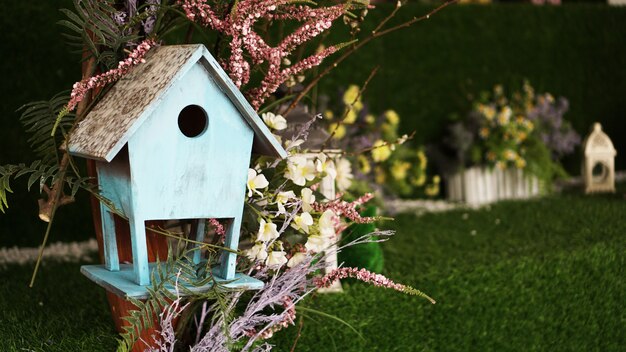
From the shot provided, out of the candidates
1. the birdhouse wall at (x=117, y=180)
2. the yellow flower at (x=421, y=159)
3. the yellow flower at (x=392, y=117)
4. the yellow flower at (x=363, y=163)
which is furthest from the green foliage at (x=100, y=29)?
the yellow flower at (x=421, y=159)

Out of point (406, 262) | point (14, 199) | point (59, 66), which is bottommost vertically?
point (406, 262)

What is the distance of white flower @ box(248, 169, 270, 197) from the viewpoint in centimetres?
254

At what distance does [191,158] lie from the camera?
2379 millimetres

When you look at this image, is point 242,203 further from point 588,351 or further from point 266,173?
point 588,351

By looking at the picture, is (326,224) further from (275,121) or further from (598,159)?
(598,159)

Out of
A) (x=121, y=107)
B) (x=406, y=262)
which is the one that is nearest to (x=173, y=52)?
Answer: (x=121, y=107)

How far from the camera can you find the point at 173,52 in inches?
93.6

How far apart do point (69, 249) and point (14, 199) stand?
391mm

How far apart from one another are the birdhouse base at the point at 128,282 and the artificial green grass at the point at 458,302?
1.03 ft

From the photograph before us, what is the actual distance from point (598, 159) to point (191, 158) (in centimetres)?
467

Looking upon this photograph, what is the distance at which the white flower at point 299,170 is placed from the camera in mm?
2666

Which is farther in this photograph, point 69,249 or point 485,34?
point 485,34

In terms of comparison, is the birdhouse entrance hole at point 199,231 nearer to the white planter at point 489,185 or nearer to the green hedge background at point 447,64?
the green hedge background at point 447,64

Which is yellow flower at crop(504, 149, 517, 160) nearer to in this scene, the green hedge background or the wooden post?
the green hedge background
